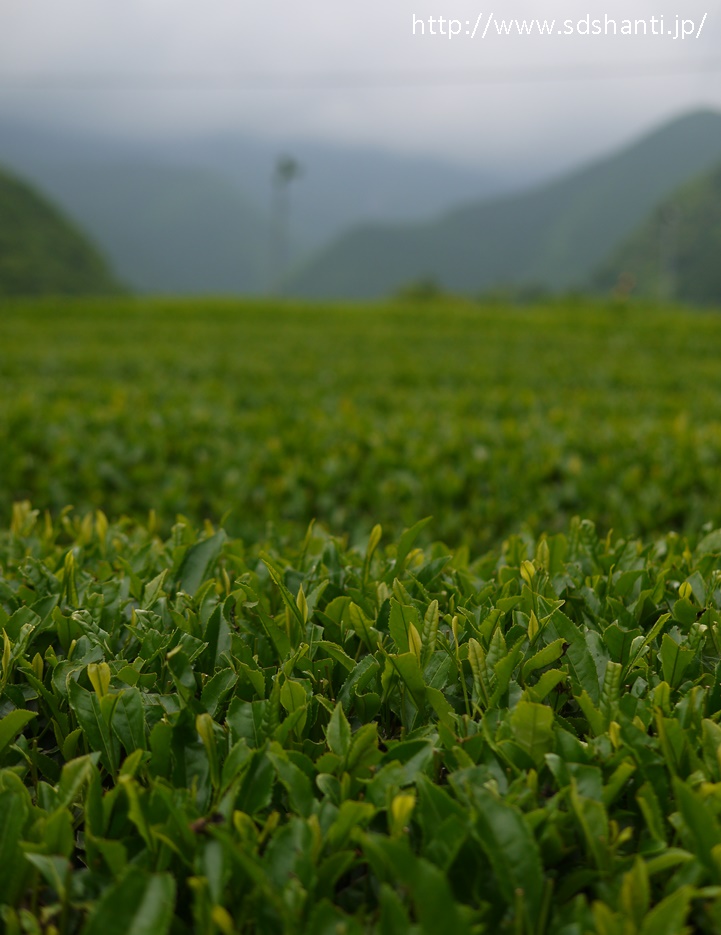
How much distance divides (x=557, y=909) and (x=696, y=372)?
872 cm

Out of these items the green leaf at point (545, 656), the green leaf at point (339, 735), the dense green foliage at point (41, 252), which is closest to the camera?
the green leaf at point (339, 735)

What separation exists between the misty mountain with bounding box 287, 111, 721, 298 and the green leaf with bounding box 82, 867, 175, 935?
11474 centimetres

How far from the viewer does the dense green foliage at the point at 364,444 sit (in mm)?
3941

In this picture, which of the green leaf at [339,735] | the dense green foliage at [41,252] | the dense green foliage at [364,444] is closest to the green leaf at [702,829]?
the green leaf at [339,735]

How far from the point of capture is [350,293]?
128 meters

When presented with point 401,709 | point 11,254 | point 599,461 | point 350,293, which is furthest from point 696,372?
point 350,293

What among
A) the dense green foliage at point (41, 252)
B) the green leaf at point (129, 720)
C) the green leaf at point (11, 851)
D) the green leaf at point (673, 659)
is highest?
the dense green foliage at point (41, 252)

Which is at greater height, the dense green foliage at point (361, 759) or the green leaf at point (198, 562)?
the green leaf at point (198, 562)

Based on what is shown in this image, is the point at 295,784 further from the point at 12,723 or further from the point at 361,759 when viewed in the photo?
the point at 12,723

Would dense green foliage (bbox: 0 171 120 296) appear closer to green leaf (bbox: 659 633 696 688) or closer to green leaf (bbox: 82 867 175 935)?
green leaf (bbox: 659 633 696 688)

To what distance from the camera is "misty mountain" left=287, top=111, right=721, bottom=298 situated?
11631 cm

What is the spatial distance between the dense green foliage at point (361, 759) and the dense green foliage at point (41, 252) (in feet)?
131

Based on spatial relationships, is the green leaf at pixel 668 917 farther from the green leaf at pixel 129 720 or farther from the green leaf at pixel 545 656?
the green leaf at pixel 129 720

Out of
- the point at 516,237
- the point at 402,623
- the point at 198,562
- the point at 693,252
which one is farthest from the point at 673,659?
the point at 516,237
